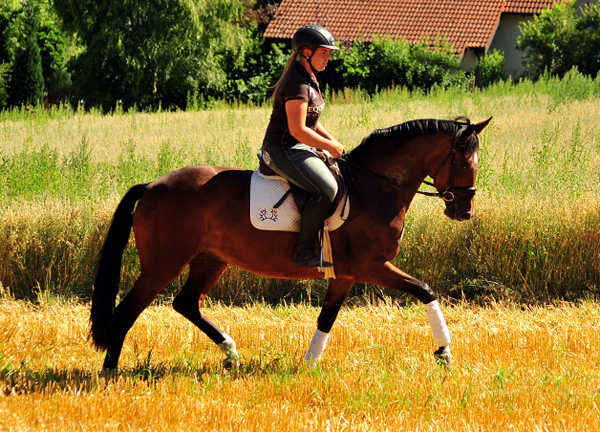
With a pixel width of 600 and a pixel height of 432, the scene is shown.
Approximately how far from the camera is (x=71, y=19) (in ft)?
107

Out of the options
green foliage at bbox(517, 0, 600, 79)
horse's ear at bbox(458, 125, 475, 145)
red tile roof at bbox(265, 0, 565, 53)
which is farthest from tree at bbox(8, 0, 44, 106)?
horse's ear at bbox(458, 125, 475, 145)

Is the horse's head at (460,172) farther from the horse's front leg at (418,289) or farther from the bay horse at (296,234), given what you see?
the horse's front leg at (418,289)

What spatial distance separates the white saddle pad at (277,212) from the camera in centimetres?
584

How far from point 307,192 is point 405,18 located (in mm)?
35519

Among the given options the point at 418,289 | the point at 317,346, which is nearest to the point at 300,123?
the point at 418,289

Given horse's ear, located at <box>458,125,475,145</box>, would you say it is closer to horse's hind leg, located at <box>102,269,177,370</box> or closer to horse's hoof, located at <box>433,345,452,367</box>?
horse's hoof, located at <box>433,345,452,367</box>

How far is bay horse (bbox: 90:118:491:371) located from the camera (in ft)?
19.2

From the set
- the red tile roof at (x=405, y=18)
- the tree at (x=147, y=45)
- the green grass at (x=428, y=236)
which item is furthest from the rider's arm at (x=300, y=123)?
the red tile roof at (x=405, y=18)

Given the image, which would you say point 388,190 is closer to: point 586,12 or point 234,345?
point 234,345

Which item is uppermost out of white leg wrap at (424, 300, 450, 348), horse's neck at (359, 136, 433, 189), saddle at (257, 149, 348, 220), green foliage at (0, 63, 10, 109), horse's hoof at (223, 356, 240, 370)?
horse's neck at (359, 136, 433, 189)

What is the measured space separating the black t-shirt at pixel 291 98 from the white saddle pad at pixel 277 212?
16.5 inches

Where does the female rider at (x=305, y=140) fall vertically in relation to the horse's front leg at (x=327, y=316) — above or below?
above

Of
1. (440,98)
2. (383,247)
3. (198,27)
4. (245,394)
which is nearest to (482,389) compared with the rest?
(383,247)

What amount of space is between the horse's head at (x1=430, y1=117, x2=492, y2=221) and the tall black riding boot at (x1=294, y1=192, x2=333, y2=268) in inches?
41.0
